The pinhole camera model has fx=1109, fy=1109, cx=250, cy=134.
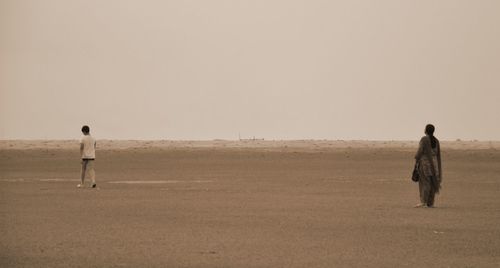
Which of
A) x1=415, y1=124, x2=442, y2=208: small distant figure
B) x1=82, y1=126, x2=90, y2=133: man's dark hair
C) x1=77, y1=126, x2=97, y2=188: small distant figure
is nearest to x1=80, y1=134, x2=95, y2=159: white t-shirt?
x1=77, y1=126, x2=97, y2=188: small distant figure

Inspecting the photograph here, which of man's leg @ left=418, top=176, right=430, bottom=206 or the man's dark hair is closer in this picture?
man's leg @ left=418, top=176, right=430, bottom=206

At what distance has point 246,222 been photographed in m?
19.6

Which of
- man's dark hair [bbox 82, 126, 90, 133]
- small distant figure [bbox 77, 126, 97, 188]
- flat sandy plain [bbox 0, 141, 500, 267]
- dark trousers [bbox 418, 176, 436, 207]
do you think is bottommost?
flat sandy plain [bbox 0, 141, 500, 267]

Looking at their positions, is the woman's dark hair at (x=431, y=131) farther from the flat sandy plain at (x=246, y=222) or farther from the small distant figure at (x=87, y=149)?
the small distant figure at (x=87, y=149)

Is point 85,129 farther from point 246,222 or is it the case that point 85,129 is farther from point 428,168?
point 246,222

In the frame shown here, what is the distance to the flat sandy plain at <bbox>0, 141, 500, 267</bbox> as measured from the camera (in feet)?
48.3

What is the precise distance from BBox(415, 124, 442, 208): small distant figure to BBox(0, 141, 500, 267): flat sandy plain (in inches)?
14.9

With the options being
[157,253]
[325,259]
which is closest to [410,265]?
[325,259]

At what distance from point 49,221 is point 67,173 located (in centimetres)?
2171

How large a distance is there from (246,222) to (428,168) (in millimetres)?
5709

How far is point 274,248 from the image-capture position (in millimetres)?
15625

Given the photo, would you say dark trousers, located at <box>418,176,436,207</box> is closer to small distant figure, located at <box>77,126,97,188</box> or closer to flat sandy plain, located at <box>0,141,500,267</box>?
flat sandy plain, located at <box>0,141,500,267</box>

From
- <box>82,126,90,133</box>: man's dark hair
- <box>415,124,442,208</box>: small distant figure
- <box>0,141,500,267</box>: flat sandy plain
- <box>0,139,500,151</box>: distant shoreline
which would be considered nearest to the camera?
<box>0,141,500,267</box>: flat sandy plain

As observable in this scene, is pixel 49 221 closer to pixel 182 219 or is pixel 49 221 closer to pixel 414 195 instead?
pixel 182 219
